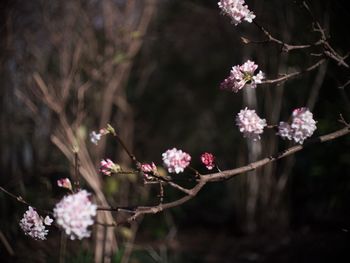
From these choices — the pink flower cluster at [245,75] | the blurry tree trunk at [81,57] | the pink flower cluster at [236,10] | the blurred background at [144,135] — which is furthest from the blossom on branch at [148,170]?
the blurry tree trunk at [81,57]

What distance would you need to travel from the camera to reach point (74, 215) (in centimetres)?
136

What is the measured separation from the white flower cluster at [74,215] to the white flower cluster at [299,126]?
2.40 ft

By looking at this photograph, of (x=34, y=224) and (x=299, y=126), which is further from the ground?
(x=299, y=126)

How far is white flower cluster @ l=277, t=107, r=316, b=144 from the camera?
5.01 feet

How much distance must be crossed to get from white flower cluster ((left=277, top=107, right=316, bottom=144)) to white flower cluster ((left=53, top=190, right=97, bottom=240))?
73 centimetres

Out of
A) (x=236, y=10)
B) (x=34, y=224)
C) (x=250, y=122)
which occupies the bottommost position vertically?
(x=34, y=224)

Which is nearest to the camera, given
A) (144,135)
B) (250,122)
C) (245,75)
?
(250,122)

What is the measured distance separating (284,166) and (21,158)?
3.14 m

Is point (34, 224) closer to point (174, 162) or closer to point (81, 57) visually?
point (174, 162)

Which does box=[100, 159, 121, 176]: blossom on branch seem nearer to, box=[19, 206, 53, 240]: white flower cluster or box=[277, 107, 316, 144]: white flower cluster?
box=[19, 206, 53, 240]: white flower cluster

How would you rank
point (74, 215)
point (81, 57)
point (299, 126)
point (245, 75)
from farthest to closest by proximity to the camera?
point (81, 57) → point (245, 75) → point (299, 126) → point (74, 215)

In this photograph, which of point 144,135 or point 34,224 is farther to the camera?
point 144,135

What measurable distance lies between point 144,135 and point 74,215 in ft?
17.8

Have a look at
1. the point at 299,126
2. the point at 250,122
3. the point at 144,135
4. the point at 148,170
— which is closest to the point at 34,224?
the point at 148,170
